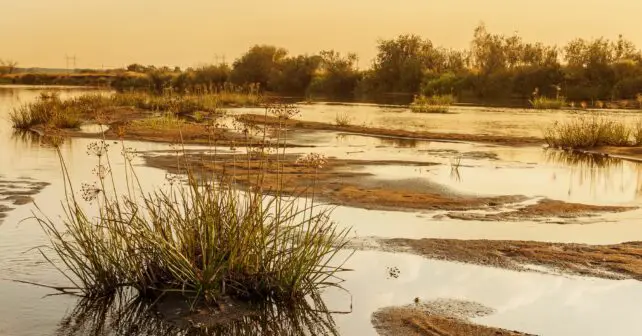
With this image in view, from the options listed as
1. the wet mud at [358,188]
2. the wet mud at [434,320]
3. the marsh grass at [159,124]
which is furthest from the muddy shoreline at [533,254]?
the marsh grass at [159,124]

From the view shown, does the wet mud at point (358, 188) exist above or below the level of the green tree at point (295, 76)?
below

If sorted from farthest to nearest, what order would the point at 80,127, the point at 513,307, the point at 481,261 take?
the point at 80,127
the point at 481,261
the point at 513,307

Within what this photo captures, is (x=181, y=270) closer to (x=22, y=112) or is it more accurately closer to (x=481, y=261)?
(x=481, y=261)

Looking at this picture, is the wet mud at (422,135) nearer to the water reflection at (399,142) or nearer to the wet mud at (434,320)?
the water reflection at (399,142)

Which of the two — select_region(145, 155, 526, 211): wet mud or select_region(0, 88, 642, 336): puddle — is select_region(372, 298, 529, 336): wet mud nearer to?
select_region(0, 88, 642, 336): puddle

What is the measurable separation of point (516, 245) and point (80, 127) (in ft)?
72.4

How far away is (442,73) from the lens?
71.0 meters

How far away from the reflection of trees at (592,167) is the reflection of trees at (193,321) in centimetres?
895

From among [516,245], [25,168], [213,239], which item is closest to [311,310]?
[213,239]

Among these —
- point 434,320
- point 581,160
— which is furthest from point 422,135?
point 434,320

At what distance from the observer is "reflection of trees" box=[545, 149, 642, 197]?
16.4m

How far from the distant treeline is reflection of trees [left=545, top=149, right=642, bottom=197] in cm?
3299

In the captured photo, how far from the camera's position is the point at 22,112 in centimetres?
2909

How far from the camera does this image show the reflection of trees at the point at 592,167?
53.8 ft
